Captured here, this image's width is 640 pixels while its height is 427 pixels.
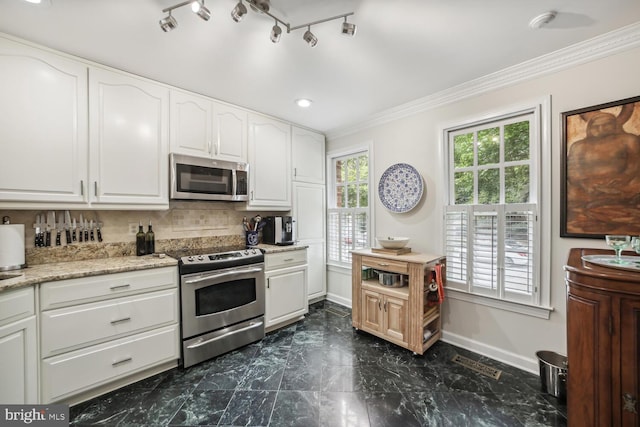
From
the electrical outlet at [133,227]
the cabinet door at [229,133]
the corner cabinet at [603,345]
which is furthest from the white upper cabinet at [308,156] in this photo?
the corner cabinet at [603,345]

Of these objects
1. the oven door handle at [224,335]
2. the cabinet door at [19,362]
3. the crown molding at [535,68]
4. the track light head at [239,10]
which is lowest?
the oven door handle at [224,335]

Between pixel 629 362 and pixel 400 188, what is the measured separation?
6.68 ft

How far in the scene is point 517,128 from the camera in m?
2.16

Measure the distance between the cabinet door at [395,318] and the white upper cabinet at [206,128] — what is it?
215 cm

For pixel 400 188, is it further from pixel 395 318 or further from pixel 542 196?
pixel 395 318

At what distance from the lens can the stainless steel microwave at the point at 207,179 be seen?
2363 mm

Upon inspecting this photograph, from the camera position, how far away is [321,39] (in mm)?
1713

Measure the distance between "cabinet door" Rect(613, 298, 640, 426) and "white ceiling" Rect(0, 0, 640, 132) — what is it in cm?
164

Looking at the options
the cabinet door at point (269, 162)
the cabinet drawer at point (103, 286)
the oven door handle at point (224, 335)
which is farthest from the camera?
the cabinet door at point (269, 162)

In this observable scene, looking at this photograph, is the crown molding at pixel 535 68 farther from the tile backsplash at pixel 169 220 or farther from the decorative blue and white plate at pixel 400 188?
the tile backsplash at pixel 169 220

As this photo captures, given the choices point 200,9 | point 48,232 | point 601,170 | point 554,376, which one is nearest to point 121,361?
point 48,232

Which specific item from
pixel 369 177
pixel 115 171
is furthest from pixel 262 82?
pixel 369 177

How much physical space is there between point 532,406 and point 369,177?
246 cm

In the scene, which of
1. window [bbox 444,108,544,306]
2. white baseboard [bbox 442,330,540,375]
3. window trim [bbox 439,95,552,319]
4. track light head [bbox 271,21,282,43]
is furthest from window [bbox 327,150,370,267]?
track light head [bbox 271,21,282,43]
